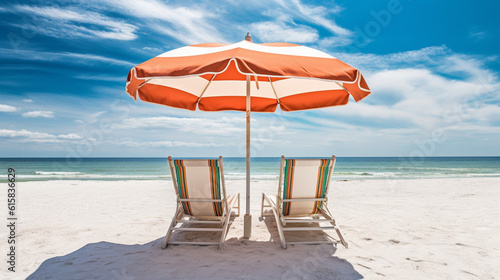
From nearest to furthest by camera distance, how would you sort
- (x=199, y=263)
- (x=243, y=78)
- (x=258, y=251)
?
(x=199, y=263) < (x=258, y=251) < (x=243, y=78)

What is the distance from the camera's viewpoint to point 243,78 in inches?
148

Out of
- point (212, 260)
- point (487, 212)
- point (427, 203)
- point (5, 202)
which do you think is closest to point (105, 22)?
point (5, 202)

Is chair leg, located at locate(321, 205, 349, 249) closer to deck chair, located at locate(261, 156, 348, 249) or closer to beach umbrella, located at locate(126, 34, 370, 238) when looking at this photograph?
deck chair, located at locate(261, 156, 348, 249)

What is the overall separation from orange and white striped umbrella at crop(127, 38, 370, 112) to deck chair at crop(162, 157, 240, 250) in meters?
0.94

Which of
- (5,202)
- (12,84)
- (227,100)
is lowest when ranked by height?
(5,202)

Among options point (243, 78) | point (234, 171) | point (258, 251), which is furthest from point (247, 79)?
point (234, 171)

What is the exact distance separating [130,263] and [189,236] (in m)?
0.88

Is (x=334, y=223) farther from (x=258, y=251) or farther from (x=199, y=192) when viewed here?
(x=199, y=192)

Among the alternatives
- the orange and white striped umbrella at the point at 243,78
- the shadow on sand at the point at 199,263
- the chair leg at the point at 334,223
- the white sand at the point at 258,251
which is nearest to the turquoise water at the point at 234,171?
the orange and white striped umbrella at the point at 243,78

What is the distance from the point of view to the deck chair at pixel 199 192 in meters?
2.84

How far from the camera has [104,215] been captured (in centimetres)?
448

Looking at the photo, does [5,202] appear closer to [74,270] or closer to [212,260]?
[74,270]

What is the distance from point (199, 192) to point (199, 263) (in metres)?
0.78

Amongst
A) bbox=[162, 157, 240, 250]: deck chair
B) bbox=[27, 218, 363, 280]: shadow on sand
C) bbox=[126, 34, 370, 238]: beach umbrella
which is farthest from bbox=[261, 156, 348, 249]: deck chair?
bbox=[162, 157, 240, 250]: deck chair
